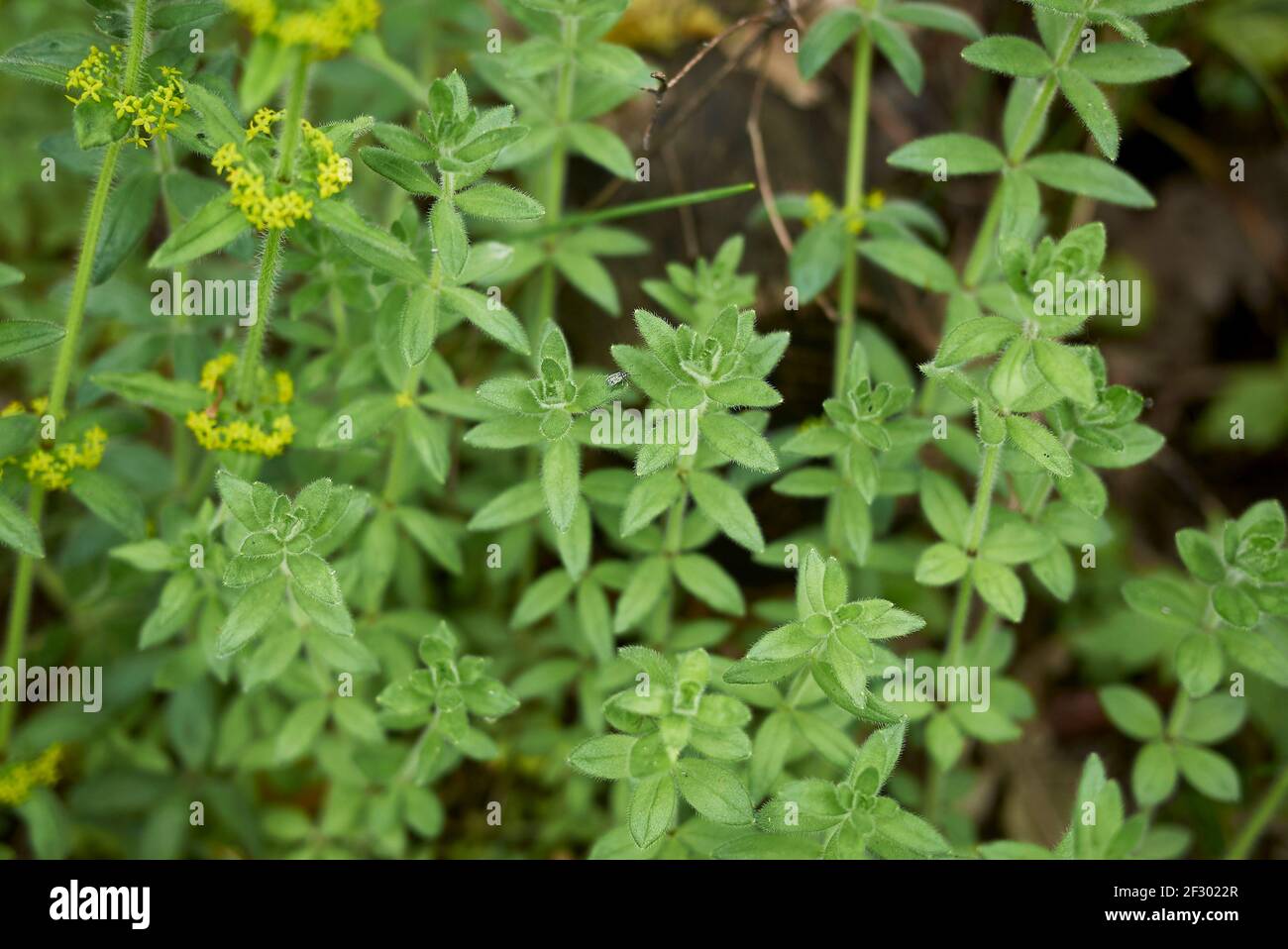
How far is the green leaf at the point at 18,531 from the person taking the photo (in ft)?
8.38

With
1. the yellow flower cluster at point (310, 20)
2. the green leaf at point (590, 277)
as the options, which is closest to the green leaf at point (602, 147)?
the green leaf at point (590, 277)

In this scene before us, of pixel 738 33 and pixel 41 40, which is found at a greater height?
pixel 738 33

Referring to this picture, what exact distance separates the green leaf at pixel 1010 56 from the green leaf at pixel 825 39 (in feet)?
1.68

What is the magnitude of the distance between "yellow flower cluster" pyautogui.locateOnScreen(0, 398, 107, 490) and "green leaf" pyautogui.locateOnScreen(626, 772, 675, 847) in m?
1.66

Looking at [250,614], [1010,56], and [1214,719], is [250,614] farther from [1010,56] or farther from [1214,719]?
[1214,719]

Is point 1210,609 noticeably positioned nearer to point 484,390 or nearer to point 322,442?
point 484,390

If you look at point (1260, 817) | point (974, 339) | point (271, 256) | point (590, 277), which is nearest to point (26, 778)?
point (271, 256)

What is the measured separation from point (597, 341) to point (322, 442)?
1490 mm

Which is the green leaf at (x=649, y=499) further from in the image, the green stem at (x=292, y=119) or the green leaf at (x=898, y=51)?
the green leaf at (x=898, y=51)

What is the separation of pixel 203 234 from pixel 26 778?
169 cm

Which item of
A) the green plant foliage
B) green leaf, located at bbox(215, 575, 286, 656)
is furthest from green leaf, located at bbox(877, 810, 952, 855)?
green leaf, located at bbox(215, 575, 286, 656)

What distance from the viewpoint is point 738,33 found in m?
4.37
